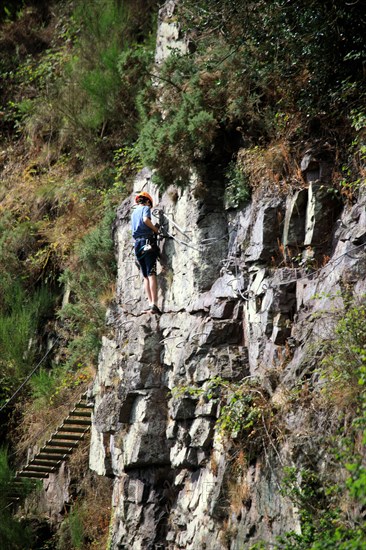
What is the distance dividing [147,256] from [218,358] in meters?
2.56

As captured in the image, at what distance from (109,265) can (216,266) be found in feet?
15.5

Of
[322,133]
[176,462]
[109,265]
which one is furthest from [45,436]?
[322,133]

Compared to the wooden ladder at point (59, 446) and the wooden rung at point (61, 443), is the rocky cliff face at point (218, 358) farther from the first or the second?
the wooden rung at point (61, 443)

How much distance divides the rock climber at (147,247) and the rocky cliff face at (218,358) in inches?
6.3

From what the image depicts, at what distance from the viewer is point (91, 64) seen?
21.0 meters

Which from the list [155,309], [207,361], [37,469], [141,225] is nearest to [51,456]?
[37,469]

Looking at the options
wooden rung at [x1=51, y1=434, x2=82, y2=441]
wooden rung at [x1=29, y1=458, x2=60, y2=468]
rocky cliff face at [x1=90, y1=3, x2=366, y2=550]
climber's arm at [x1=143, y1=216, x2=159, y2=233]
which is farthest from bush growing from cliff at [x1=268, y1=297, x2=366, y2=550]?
wooden rung at [x1=29, y1=458, x2=60, y2=468]

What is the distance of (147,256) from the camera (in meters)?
13.5

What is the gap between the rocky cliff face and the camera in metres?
10.1

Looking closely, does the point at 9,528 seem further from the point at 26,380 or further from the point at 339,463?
the point at 339,463

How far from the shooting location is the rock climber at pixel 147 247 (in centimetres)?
1342

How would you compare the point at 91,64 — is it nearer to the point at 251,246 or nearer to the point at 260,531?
the point at 251,246

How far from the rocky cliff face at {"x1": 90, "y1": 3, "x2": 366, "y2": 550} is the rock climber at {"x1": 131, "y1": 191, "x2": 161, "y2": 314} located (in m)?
0.16

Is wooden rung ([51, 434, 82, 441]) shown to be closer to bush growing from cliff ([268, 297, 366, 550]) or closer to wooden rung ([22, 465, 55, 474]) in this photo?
wooden rung ([22, 465, 55, 474])
